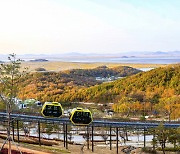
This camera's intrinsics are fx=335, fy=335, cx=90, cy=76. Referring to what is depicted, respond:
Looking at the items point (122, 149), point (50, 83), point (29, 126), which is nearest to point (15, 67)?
point (122, 149)


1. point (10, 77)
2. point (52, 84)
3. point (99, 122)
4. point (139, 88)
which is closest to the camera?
point (10, 77)

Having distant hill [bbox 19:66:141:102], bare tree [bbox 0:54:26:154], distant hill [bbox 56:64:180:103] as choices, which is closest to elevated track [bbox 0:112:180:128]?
bare tree [bbox 0:54:26:154]

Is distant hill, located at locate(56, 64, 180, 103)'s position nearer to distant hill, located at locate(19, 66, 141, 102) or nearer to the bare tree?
distant hill, located at locate(19, 66, 141, 102)

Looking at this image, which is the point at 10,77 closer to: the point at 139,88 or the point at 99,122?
the point at 99,122

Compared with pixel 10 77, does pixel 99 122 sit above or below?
below

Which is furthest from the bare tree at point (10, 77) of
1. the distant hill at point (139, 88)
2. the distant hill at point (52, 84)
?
the distant hill at point (139, 88)

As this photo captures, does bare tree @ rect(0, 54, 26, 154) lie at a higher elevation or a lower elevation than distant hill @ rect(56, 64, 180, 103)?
higher

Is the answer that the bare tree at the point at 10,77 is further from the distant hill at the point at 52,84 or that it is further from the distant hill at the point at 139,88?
the distant hill at the point at 139,88

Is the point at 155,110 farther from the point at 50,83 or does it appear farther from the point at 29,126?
the point at 50,83

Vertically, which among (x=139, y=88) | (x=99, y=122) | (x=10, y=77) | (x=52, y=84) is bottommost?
(x=52, y=84)

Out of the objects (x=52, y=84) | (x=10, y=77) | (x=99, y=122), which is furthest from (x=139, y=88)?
(x=10, y=77)

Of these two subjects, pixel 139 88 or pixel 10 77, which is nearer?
pixel 10 77
